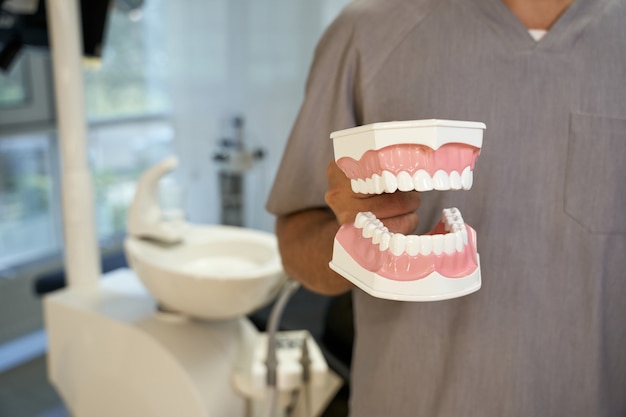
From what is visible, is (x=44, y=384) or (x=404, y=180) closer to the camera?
(x=404, y=180)

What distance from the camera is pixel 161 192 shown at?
56.7 inches

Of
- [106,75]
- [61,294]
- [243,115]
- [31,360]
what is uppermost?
[106,75]

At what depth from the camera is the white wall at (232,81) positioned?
2.66 meters

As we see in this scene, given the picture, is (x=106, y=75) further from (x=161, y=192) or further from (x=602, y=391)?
(x=602, y=391)

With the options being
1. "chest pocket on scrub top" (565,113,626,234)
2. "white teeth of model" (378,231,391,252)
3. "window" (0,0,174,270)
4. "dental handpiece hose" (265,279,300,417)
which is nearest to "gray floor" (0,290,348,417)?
"dental handpiece hose" (265,279,300,417)

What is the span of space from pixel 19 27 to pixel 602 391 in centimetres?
162

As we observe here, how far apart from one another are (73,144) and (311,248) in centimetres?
89

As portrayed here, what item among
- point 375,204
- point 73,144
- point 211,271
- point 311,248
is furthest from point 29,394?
point 375,204

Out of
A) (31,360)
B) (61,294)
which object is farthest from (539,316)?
(31,360)

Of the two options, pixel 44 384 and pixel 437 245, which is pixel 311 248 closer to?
pixel 437 245

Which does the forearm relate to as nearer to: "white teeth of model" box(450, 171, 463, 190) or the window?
"white teeth of model" box(450, 171, 463, 190)

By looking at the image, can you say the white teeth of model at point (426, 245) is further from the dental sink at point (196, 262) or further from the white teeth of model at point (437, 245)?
the dental sink at point (196, 262)

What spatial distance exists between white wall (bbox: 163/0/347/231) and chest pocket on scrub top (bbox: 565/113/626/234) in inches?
77.3

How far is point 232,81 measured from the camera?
9.34 ft
